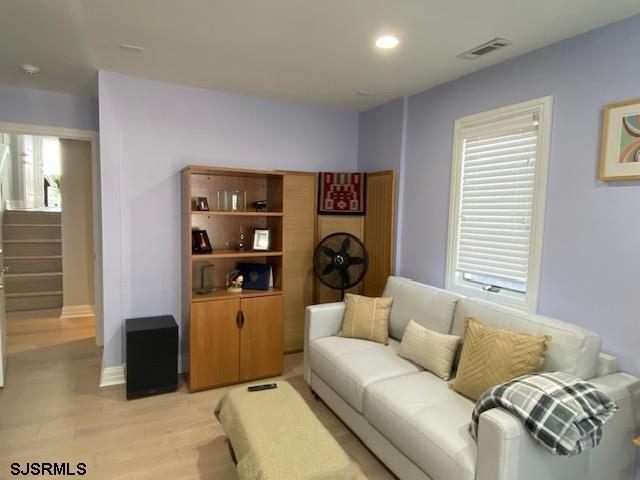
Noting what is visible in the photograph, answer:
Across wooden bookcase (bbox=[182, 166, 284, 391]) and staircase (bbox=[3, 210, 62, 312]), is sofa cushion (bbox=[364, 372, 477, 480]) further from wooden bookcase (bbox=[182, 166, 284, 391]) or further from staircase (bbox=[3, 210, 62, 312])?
staircase (bbox=[3, 210, 62, 312])

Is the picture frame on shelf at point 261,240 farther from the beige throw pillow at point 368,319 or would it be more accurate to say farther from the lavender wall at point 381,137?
the lavender wall at point 381,137

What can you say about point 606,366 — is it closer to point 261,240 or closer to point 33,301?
point 261,240

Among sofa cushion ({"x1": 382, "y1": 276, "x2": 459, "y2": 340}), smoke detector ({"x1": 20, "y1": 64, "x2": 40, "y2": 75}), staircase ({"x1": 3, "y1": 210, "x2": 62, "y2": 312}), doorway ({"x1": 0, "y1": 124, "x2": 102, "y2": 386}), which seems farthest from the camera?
staircase ({"x1": 3, "y1": 210, "x2": 62, "y2": 312})

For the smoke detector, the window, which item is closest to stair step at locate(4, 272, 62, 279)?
the smoke detector

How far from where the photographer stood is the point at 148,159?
3252 millimetres

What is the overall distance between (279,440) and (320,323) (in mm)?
1332

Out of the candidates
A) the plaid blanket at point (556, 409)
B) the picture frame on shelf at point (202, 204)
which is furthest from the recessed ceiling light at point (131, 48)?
the plaid blanket at point (556, 409)

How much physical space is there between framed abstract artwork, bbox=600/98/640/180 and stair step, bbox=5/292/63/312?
640cm

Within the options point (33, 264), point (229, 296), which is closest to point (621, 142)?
point (229, 296)

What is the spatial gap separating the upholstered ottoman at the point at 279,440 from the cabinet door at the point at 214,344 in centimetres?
91

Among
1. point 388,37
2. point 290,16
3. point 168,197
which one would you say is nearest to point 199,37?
point 290,16

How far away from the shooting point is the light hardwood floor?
223 cm

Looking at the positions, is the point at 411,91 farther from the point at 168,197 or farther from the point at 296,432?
the point at 296,432

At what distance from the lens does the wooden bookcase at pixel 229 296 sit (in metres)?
3.07
